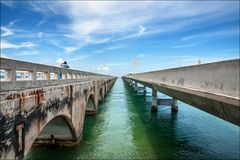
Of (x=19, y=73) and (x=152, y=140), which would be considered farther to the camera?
(x=152, y=140)

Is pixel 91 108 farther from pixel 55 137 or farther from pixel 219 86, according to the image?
pixel 219 86

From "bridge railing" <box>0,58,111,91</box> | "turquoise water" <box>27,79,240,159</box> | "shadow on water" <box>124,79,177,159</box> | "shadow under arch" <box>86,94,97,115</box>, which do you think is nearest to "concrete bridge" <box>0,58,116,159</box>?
"bridge railing" <box>0,58,111,91</box>

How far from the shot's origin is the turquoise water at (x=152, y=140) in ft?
32.3

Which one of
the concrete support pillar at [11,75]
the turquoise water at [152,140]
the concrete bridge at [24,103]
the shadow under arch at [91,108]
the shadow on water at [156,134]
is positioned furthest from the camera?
the shadow under arch at [91,108]

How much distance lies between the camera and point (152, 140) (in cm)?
1212

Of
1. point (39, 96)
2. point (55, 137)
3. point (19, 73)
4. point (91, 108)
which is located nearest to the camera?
point (19, 73)

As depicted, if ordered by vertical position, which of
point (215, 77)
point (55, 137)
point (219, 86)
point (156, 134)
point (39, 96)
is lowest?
point (156, 134)

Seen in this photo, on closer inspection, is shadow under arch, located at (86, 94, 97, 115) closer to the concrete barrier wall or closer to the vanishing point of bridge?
the vanishing point of bridge

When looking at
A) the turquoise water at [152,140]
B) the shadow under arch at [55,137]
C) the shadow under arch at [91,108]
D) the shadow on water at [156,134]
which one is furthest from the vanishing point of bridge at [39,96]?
the shadow under arch at [91,108]

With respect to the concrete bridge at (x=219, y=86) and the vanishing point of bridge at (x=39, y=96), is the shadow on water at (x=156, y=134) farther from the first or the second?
the concrete bridge at (x=219, y=86)

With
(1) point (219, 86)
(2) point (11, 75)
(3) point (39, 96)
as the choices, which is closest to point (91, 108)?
(3) point (39, 96)

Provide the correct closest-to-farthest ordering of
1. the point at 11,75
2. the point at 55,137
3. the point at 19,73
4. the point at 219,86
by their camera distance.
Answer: the point at 11,75 → the point at 219,86 → the point at 19,73 → the point at 55,137

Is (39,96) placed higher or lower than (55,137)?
higher

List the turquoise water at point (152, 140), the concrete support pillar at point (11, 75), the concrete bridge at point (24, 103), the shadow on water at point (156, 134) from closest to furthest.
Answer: the concrete bridge at point (24, 103) < the concrete support pillar at point (11, 75) < the turquoise water at point (152, 140) < the shadow on water at point (156, 134)
